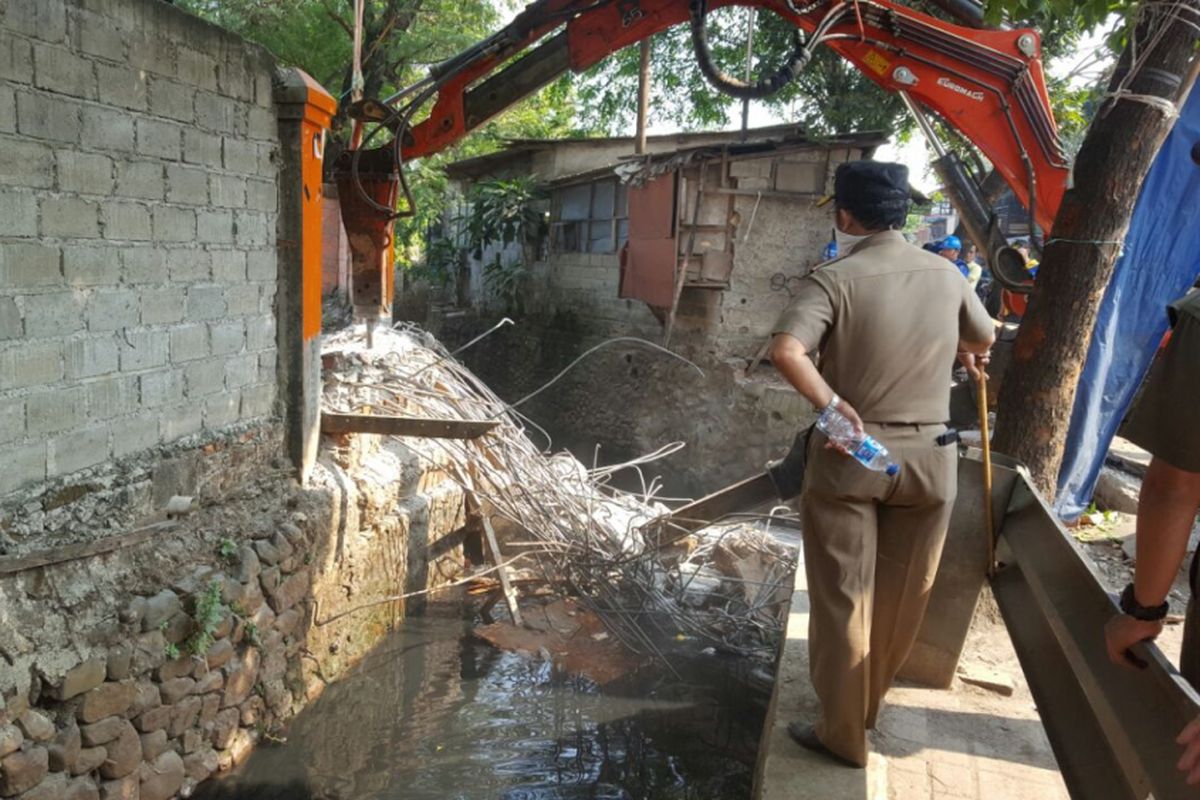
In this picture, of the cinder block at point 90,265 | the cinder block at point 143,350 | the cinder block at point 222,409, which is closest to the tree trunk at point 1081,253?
the cinder block at point 222,409

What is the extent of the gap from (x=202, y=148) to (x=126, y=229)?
624mm

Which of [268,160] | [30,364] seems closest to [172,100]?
[268,160]

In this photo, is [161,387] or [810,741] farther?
[161,387]

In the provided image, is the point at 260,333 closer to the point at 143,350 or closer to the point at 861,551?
the point at 143,350

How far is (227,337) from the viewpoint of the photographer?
421 centimetres

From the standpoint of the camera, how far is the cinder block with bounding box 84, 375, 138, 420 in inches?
133

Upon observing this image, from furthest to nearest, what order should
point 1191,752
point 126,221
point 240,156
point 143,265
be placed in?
1. point 240,156
2. point 143,265
3. point 126,221
4. point 1191,752

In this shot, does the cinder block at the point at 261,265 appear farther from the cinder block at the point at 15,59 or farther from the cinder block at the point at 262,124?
the cinder block at the point at 15,59

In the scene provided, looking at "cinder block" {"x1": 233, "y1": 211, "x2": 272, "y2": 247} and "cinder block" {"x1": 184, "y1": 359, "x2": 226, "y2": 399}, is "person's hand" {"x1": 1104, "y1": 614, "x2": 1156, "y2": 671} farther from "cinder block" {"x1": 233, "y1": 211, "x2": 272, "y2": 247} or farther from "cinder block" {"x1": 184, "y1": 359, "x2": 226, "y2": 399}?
"cinder block" {"x1": 233, "y1": 211, "x2": 272, "y2": 247}

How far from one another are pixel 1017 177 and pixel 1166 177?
32.4 inches

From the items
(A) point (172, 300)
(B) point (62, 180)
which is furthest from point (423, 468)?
(B) point (62, 180)

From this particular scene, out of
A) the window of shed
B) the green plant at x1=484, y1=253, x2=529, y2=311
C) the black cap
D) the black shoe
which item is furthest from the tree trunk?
the green plant at x1=484, y1=253, x2=529, y2=311

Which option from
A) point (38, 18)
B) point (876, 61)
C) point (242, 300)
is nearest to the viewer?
point (38, 18)

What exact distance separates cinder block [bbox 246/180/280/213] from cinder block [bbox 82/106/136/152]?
81 cm
